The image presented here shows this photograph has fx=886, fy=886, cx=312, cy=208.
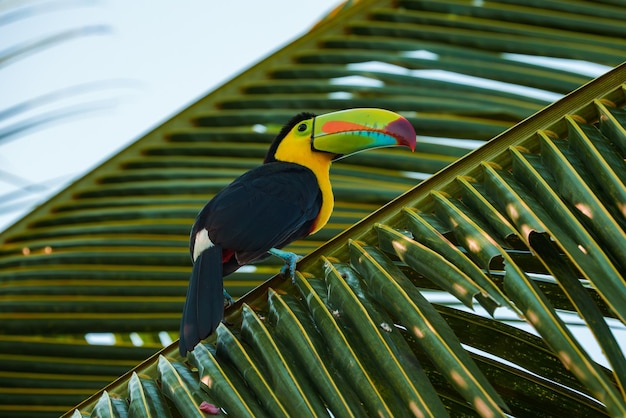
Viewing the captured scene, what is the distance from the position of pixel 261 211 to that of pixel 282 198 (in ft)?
0.32

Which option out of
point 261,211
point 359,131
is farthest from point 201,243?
point 359,131

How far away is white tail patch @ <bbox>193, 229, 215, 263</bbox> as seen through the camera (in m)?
1.98

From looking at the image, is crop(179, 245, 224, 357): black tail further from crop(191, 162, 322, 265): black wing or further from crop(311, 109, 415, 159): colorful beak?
crop(311, 109, 415, 159): colorful beak

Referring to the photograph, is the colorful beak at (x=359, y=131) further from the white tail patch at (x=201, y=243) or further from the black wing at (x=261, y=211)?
the white tail patch at (x=201, y=243)

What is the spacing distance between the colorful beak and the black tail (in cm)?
55

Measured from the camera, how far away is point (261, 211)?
2156mm

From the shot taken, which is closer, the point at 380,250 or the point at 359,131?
the point at 380,250

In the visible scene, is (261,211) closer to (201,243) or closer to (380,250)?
(201,243)

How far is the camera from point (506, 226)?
1358 mm

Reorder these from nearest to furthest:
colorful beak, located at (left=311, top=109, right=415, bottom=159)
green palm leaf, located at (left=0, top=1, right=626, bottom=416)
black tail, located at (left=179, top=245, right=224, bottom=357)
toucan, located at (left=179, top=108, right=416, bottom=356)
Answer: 1. green palm leaf, located at (left=0, top=1, right=626, bottom=416)
2. black tail, located at (left=179, top=245, right=224, bottom=357)
3. toucan, located at (left=179, top=108, right=416, bottom=356)
4. colorful beak, located at (left=311, top=109, right=415, bottom=159)

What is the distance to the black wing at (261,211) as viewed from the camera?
2.04 m

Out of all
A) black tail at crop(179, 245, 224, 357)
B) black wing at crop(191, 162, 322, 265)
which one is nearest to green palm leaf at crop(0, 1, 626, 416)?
black tail at crop(179, 245, 224, 357)

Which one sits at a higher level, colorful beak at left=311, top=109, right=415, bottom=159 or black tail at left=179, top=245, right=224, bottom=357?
colorful beak at left=311, top=109, right=415, bottom=159

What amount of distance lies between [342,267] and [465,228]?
218 mm
